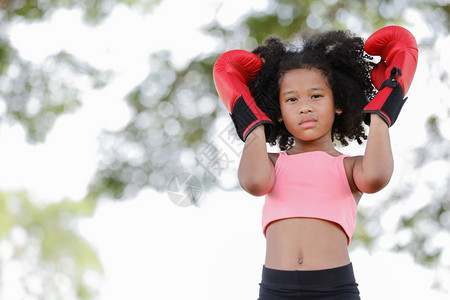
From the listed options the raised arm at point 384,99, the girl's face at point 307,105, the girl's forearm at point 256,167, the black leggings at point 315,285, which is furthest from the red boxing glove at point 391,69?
the black leggings at point 315,285

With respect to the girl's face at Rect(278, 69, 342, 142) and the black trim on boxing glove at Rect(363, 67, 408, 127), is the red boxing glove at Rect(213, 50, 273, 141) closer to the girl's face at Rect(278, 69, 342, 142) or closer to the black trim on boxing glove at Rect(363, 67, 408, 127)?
the girl's face at Rect(278, 69, 342, 142)

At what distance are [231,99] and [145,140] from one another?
231cm

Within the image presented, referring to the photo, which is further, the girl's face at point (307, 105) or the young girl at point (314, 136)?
the girl's face at point (307, 105)

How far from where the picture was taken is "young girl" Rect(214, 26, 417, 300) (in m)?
1.77

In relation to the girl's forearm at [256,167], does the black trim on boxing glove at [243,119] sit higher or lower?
higher

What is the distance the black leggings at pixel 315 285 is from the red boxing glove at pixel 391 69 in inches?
17.3

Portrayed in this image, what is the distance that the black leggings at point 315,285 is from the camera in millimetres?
1738

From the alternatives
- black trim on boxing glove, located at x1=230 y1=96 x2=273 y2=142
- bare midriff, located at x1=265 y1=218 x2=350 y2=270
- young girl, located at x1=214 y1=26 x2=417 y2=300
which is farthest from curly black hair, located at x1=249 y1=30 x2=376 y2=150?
→ bare midriff, located at x1=265 y1=218 x2=350 y2=270

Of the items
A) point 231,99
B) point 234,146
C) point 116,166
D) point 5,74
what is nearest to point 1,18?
point 5,74

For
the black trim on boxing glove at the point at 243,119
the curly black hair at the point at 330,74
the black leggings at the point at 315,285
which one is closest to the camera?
the black leggings at the point at 315,285

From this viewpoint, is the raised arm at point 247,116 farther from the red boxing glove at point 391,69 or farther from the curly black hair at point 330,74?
the red boxing glove at point 391,69

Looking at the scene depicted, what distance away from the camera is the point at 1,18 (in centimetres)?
451

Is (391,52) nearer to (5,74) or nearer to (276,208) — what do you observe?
(276,208)

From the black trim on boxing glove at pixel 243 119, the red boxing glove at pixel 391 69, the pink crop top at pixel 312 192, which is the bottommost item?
the pink crop top at pixel 312 192
